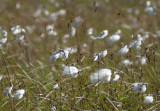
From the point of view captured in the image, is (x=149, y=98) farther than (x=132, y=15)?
No

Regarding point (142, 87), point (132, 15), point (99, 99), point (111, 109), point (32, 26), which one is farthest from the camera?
point (132, 15)

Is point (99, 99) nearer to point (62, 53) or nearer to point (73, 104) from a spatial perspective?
point (73, 104)

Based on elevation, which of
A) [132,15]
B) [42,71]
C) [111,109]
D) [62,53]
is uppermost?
[62,53]

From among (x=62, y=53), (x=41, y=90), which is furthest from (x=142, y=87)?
A: (x=41, y=90)

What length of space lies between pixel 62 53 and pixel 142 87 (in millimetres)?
670

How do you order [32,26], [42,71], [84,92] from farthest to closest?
[32,26] < [42,71] < [84,92]

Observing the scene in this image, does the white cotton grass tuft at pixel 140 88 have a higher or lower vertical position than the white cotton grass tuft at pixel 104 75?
lower

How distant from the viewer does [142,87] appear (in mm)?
1920

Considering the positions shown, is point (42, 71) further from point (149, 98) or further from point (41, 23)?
point (41, 23)

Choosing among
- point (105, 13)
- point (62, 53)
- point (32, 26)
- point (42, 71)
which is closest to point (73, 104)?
point (62, 53)

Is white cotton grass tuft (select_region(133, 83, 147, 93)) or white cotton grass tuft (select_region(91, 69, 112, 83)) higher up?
white cotton grass tuft (select_region(91, 69, 112, 83))

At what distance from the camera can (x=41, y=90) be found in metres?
2.61

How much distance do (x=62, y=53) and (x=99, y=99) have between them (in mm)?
519

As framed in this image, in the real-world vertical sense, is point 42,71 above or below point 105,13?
above
